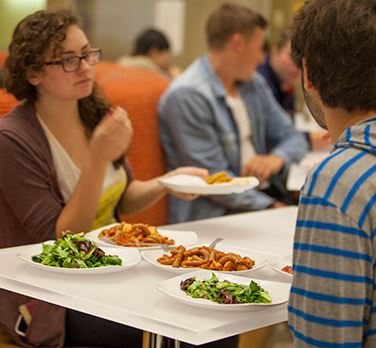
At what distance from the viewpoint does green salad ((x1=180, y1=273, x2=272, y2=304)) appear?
5.11ft

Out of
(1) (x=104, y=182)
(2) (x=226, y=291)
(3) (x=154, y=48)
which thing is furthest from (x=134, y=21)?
(2) (x=226, y=291)

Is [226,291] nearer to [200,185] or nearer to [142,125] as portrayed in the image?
[200,185]

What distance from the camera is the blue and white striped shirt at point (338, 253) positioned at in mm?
1243

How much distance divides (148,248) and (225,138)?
1680 mm

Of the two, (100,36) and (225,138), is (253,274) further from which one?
(100,36)

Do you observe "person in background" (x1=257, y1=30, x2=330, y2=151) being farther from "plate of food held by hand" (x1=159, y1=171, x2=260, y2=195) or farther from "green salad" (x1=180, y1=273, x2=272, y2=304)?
"green salad" (x1=180, y1=273, x2=272, y2=304)

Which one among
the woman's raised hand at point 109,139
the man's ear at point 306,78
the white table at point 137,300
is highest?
the man's ear at point 306,78

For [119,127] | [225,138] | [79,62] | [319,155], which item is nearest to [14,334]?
[119,127]

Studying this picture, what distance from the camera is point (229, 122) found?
365cm

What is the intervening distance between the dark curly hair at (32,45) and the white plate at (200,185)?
45 centimetres

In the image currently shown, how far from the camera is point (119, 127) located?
89.9 inches

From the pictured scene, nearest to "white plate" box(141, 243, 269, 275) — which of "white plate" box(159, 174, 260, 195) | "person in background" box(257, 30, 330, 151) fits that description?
"white plate" box(159, 174, 260, 195)

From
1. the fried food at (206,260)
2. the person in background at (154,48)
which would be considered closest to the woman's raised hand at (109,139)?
the fried food at (206,260)

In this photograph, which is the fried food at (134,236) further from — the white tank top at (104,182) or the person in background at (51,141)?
the white tank top at (104,182)
